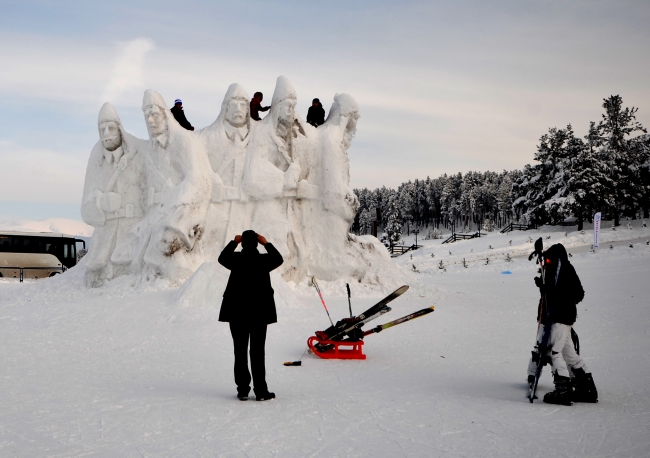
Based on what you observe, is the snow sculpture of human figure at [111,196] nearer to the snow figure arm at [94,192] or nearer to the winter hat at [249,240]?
the snow figure arm at [94,192]

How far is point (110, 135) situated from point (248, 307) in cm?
1234

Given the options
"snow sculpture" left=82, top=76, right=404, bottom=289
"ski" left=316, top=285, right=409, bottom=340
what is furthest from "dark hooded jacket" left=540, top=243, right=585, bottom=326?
"snow sculpture" left=82, top=76, right=404, bottom=289

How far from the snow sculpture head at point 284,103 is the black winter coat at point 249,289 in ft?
36.0

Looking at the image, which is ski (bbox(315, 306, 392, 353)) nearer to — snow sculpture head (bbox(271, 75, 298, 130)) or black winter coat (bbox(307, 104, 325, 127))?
snow sculpture head (bbox(271, 75, 298, 130))

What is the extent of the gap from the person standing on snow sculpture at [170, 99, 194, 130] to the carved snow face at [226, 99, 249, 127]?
1.39 m

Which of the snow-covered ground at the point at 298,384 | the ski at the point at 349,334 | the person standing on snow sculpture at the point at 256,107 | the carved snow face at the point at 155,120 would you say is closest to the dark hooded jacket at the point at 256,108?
the person standing on snow sculpture at the point at 256,107

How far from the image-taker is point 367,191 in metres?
98.6

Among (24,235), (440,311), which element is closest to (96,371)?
(440,311)

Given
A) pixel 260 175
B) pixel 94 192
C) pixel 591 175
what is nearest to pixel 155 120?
pixel 94 192

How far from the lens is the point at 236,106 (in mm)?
16016

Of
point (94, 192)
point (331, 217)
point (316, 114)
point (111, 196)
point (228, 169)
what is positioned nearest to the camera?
point (228, 169)

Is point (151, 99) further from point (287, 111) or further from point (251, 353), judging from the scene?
point (251, 353)

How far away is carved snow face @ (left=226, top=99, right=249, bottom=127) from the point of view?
52.5 feet

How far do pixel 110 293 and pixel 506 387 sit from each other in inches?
427
